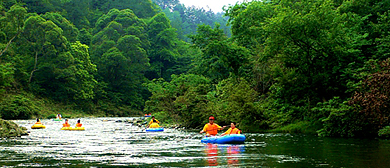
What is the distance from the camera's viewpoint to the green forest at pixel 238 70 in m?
25.7

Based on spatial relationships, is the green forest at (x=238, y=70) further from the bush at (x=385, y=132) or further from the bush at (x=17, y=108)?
the bush at (x=17, y=108)

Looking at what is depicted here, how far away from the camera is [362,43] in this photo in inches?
1040

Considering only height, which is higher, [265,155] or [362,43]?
[362,43]

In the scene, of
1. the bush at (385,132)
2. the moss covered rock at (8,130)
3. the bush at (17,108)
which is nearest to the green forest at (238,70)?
the bush at (385,132)

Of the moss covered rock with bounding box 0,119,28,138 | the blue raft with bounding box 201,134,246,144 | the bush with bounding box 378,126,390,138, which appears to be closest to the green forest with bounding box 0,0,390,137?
the bush with bounding box 378,126,390,138

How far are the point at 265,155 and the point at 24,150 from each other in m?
Answer: 9.47

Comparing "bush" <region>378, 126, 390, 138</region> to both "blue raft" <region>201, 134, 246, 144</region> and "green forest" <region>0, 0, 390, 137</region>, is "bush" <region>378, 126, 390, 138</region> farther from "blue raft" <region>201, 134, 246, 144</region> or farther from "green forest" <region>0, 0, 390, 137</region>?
"blue raft" <region>201, 134, 246, 144</region>

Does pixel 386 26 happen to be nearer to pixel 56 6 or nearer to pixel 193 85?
pixel 193 85

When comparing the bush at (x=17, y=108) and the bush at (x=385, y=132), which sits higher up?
the bush at (x=17, y=108)

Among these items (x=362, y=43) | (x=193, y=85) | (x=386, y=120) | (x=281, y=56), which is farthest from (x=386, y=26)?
(x=193, y=85)

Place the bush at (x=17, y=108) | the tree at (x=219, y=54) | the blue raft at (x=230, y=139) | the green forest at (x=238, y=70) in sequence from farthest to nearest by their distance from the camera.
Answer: the bush at (x=17, y=108) → the tree at (x=219, y=54) → the green forest at (x=238, y=70) → the blue raft at (x=230, y=139)

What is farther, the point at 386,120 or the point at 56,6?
the point at 56,6

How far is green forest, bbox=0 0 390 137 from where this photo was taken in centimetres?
2567

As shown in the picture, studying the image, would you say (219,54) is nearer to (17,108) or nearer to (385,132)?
(385,132)
